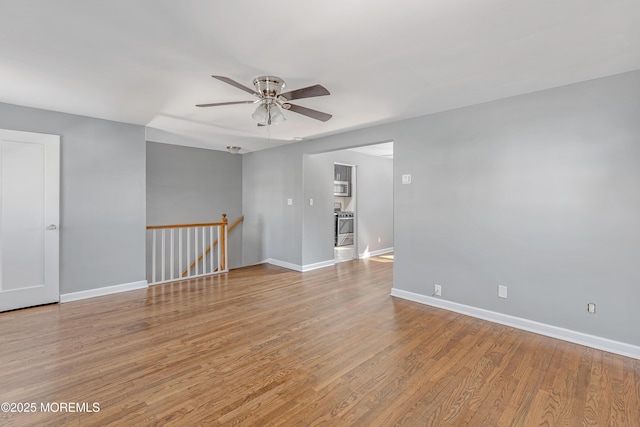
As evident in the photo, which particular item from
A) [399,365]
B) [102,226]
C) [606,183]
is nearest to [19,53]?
[102,226]

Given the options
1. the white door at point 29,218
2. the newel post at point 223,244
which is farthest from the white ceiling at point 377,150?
the white door at point 29,218

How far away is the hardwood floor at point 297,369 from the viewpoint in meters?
1.84

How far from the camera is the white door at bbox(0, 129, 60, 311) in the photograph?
136 inches

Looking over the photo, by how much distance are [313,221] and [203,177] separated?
266 cm

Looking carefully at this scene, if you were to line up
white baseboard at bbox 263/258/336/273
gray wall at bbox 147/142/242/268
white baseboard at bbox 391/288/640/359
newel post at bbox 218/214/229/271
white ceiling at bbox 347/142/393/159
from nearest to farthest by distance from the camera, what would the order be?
white baseboard at bbox 391/288/640/359 → newel post at bbox 218/214/229/271 → white baseboard at bbox 263/258/336/273 → gray wall at bbox 147/142/242/268 → white ceiling at bbox 347/142/393/159

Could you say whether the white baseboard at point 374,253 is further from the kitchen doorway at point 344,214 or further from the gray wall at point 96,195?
the gray wall at point 96,195

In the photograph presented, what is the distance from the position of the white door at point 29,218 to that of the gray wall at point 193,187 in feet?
6.77

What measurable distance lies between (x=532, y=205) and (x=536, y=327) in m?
1.24

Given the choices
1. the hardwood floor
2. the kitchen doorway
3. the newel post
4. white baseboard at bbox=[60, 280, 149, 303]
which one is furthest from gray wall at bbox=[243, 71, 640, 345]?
white baseboard at bbox=[60, 280, 149, 303]

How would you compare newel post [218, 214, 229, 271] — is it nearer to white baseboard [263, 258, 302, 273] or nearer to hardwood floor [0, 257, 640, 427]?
white baseboard [263, 258, 302, 273]

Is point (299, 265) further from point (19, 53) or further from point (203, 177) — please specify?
point (19, 53)

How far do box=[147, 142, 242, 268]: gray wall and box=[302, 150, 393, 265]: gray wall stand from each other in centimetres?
215

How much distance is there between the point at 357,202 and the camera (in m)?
6.82

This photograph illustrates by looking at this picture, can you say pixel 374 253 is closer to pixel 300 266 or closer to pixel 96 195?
pixel 300 266
